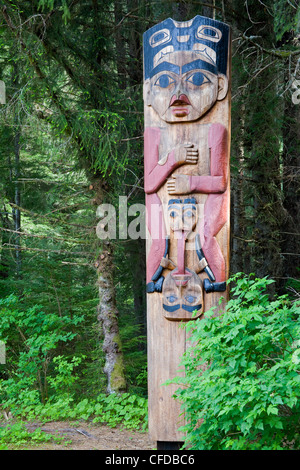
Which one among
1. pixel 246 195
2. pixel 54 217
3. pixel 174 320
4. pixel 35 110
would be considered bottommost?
pixel 174 320

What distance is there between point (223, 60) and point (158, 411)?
Answer: 4145 millimetres

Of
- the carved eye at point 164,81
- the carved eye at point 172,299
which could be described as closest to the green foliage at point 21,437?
the carved eye at point 172,299

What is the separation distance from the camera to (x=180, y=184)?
5449 mm

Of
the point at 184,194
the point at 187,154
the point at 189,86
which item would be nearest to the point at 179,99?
the point at 189,86

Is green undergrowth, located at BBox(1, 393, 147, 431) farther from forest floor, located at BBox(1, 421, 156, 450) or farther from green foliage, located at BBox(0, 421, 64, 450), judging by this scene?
green foliage, located at BBox(0, 421, 64, 450)

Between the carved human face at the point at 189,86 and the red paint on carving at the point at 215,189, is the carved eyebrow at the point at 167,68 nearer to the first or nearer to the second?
the carved human face at the point at 189,86

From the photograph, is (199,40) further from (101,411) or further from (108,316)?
(101,411)

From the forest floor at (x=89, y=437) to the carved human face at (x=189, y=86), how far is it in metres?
4.20

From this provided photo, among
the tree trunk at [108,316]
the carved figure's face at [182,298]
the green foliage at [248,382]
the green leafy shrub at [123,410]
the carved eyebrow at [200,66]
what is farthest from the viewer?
the tree trunk at [108,316]

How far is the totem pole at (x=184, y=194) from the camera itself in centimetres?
536

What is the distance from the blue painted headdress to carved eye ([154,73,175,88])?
11 cm

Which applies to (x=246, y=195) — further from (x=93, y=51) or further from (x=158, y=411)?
(x=158, y=411)
